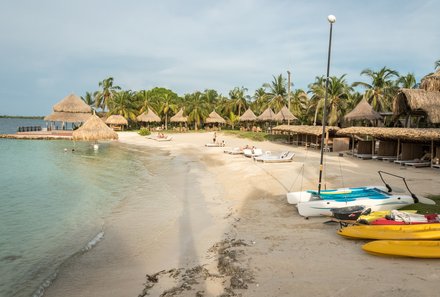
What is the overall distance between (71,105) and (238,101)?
2567 centimetres

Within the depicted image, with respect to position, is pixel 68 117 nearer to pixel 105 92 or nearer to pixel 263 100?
pixel 105 92

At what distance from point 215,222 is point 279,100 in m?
38.5

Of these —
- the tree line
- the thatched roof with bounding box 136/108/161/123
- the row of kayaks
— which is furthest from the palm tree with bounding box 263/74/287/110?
the row of kayaks

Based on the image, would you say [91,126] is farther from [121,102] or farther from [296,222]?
[296,222]

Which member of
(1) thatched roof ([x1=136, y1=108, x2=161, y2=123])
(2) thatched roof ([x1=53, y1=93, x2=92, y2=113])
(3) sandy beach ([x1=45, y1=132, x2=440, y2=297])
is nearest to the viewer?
(3) sandy beach ([x1=45, y1=132, x2=440, y2=297])

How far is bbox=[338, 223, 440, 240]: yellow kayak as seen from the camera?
671 centimetres

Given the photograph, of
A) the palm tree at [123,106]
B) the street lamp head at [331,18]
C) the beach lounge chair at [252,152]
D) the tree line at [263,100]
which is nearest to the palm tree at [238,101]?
the tree line at [263,100]

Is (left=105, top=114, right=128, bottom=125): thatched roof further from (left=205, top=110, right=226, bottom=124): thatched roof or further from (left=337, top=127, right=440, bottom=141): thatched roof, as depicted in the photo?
(left=337, top=127, right=440, bottom=141): thatched roof

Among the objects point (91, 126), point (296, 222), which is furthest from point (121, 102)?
point (296, 222)

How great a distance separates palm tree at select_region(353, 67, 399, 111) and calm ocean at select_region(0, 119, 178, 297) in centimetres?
2308

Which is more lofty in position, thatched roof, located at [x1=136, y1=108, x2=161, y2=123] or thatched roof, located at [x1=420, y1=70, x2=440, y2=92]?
thatched roof, located at [x1=420, y1=70, x2=440, y2=92]

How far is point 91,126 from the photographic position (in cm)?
3300

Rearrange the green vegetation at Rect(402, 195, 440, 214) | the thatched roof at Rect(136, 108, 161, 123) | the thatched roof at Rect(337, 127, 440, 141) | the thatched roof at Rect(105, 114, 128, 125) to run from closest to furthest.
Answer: the green vegetation at Rect(402, 195, 440, 214), the thatched roof at Rect(337, 127, 440, 141), the thatched roof at Rect(105, 114, 128, 125), the thatched roof at Rect(136, 108, 161, 123)

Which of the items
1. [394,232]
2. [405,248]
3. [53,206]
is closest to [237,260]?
[405,248]
